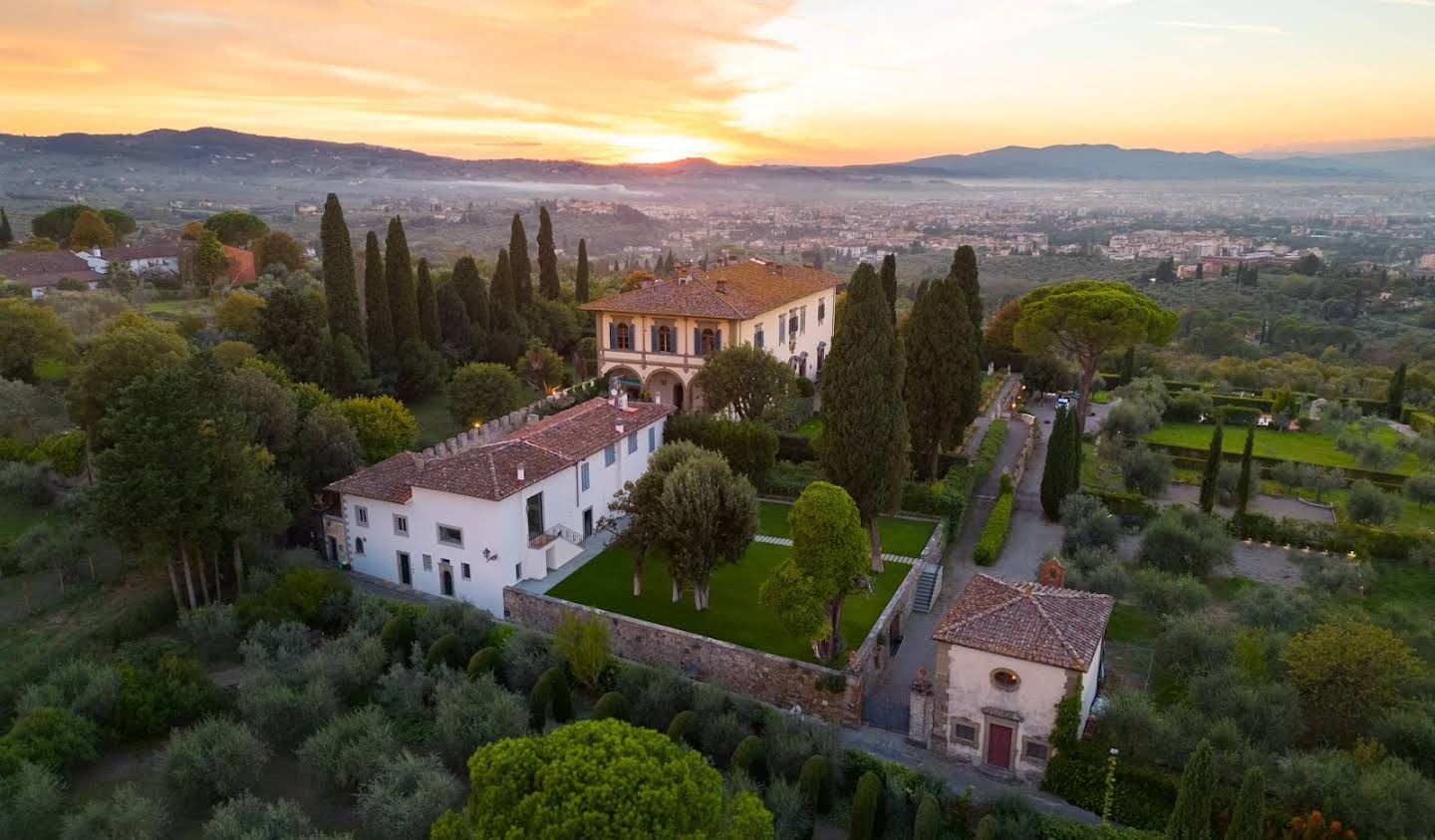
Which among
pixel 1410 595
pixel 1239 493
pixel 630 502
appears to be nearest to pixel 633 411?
pixel 630 502

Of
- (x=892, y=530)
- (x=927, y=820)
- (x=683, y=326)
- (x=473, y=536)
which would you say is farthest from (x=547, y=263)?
(x=927, y=820)

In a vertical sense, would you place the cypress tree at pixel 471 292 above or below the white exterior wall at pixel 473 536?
above

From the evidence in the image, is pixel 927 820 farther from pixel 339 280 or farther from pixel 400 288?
pixel 400 288

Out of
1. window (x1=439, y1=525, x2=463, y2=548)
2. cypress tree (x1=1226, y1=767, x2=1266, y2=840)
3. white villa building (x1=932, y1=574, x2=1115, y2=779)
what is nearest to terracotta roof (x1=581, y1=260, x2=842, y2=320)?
window (x1=439, y1=525, x2=463, y2=548)

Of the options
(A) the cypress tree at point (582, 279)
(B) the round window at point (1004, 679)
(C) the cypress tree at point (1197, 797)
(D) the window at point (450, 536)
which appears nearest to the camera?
(C) the cypress tree at point (1197, 797)

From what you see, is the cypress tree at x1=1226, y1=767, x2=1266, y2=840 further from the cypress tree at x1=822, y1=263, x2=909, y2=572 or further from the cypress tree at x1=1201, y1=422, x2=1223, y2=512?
the cypress tree at x1=1201, y1=422, x2=1223, y2=512

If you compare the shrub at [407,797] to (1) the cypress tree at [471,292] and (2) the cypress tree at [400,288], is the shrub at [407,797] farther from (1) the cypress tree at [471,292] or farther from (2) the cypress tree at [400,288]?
(1) the cypress tree at [471,292]

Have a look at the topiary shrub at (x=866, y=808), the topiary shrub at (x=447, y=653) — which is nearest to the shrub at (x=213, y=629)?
the topiary shrub at (x=447, y=653)
